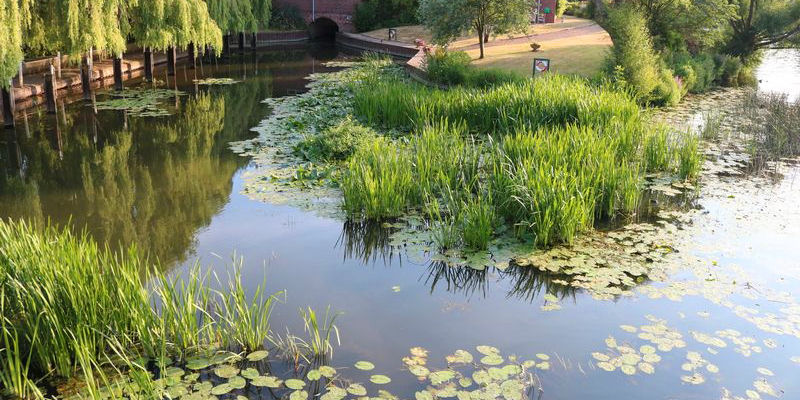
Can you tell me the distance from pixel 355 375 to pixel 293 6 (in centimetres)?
4188

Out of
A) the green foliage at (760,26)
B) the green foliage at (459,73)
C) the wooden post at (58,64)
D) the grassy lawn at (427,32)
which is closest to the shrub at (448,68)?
the green foliage at (459,73)

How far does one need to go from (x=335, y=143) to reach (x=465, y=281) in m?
5.34

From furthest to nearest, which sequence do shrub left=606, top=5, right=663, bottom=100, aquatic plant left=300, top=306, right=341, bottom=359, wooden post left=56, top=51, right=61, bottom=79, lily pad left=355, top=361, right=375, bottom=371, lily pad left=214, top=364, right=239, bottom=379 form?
wooden post left=56, top=51, right=61, bottom=79 < shrub left=606, top=5, right=663, bottom=100 < aquatic plant left=300, top=306, right=341, bottom=359 < lily pad left=355, top=361, right=375, bottom=371 < lily pad left=214, top=364, right=239, bottom=379

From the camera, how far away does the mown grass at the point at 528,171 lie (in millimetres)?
8516

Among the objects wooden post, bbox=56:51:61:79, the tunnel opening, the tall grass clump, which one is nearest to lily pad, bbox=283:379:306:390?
the tall grass clump

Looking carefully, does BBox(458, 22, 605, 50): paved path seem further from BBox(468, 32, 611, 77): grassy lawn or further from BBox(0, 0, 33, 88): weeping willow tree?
BBox(0, 0, 33, 88): weeping willow tree

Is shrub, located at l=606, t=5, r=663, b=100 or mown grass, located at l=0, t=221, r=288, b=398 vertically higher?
shrub, located at l=606, t=5, r=663, b=100

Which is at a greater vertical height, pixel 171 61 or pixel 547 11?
pixel 547 11

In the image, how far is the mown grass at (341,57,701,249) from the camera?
27.9 feet

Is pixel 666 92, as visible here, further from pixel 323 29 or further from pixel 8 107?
pixel 323 29

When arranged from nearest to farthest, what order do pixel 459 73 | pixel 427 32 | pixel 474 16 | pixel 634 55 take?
pixel 634 55
pixel 459 73
pixel 474 16
pixel 427 32

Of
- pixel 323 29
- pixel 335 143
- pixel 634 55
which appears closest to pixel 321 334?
pixel 335 143

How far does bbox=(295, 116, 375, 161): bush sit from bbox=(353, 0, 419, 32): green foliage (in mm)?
31332

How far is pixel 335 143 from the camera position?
40.8ft
